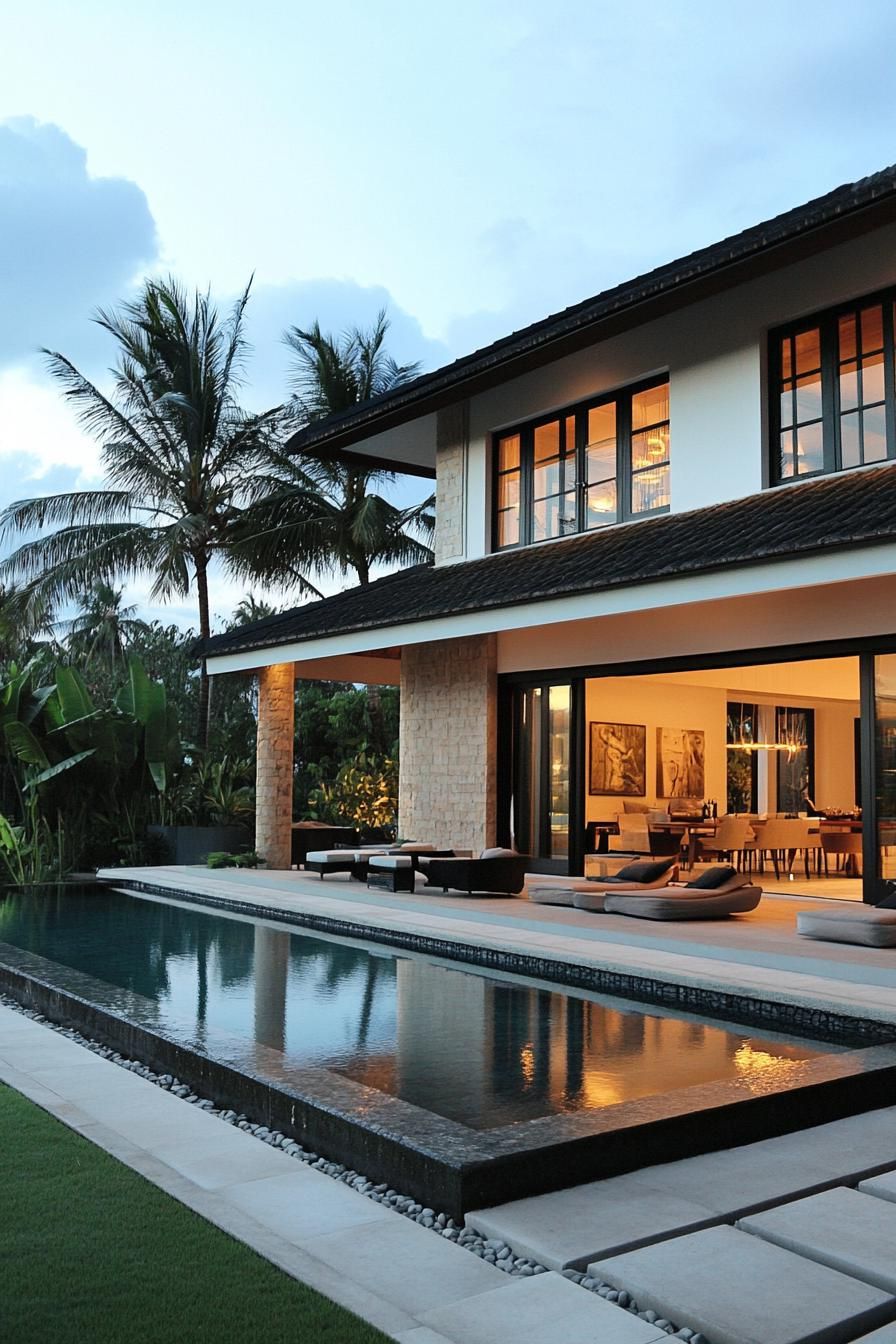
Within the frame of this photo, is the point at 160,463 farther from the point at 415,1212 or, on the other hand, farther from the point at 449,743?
the point at 415,1212

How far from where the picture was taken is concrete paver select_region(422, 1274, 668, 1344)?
3.40m

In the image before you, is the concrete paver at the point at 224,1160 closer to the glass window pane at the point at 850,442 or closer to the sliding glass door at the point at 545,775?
the glass window pane at the point at 850,442

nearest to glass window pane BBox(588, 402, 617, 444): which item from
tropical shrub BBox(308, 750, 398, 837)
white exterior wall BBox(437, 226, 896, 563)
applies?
white exterior wall BBox(437, 226, 896, 563)

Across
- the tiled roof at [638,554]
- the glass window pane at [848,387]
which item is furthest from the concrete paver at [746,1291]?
the glass window pane at [848,387]

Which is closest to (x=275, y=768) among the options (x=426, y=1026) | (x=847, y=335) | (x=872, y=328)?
(x=847, y=335)

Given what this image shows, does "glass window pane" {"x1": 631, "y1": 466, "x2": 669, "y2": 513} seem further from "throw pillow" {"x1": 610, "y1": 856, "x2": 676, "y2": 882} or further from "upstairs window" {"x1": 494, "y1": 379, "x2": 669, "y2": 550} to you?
"throw pillow" {"x1": 610, "y1": 856, "x2": 676, "y2": 882}

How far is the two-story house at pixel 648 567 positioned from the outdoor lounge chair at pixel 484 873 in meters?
1.95

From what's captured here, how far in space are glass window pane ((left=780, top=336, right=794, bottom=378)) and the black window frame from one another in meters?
0.02

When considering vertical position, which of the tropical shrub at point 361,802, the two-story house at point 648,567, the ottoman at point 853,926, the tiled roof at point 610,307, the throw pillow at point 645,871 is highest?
the tiled roof at point 610,307

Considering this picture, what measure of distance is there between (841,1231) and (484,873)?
31.3 feet

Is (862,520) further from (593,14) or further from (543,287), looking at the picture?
(543,287)

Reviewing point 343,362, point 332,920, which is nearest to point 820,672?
point 332,920

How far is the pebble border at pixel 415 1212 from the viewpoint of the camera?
12.1ft

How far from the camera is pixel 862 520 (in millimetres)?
9766
